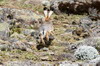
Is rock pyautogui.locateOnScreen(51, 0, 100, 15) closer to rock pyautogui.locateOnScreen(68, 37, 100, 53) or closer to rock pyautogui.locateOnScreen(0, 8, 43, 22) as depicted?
rock pyautogui.locateOnScreen(0, 8, 43, 22)

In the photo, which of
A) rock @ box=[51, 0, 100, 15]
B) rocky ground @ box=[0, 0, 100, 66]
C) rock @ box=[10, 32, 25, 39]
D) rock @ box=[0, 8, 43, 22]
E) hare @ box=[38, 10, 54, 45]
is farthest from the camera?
rock @ box=[51, 0, 100, 15]

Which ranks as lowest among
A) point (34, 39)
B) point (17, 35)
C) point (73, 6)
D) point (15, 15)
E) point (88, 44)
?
point (73, 6)

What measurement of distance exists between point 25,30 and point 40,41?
3328 mm

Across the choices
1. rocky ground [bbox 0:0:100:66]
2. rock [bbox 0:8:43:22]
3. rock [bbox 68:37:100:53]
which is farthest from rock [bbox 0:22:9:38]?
rock [bbox 68:37:100:53]

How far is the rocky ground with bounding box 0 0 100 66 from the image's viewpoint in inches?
384

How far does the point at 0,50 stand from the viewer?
35.3 ft

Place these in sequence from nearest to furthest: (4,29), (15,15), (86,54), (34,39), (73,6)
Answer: (86,54)
(34,39)
(4,29)
(15,15)
(73,6)

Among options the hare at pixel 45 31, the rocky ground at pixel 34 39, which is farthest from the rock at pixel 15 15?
the hare at pixel 45 31

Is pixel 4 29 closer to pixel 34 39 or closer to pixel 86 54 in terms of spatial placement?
pixel 34 39

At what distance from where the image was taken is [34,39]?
14.1m

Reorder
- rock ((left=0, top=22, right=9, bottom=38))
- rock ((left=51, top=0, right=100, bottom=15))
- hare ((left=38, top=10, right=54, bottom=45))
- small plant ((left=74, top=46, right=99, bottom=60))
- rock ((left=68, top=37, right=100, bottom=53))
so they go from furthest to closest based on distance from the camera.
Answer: rock ((left=51, top=0, right=100, bottom=15)), rock ((left=0, top=22, right=9, bottom=38)), hare ((left=38, top=10, right=54, bottom=45)), rock ((left=68, top=37, right=100, bottom=53)), small plant ((left=74, top=46, right=99, bottom=60))

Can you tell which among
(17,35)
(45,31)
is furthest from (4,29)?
(45,31)

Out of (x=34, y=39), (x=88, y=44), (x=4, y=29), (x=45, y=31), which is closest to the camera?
(x=88, y=44)

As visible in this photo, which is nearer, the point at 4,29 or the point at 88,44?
the point at 88,44
